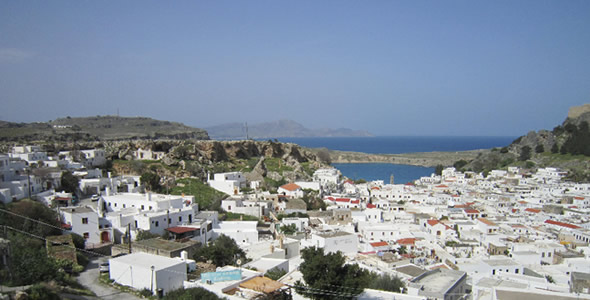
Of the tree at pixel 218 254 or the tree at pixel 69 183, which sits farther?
the tree at pixel 69 183

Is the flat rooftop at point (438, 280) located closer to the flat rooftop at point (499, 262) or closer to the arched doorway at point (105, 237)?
the flat rooftop at point (499, 262)

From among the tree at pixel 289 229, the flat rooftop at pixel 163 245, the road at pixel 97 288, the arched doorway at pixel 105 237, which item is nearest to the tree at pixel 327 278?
the road at pixel 97 288

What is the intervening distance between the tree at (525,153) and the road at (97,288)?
69.3 metres

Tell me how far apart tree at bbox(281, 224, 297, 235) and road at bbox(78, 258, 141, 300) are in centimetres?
1146

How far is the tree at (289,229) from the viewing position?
23.8m

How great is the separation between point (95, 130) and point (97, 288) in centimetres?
6377

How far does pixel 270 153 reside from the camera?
2194 inches

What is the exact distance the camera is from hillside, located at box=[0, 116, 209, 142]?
49219 mm

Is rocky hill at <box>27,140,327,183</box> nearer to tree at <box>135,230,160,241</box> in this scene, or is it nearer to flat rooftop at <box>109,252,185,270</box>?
tree at <box>135,230,160,241</box>

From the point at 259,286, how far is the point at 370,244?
11.3 m

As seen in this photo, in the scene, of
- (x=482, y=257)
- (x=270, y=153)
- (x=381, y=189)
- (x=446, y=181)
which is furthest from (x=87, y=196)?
(x=446, y=181)

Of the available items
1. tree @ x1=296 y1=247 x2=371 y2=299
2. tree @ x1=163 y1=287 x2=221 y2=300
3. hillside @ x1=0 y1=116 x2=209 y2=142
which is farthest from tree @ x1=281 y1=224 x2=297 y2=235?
hillside @ x1=0 y1=116 x2=209 y2=142

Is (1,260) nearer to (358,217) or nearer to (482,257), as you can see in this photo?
(482,257)

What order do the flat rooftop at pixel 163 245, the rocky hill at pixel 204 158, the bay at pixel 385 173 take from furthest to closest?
the bay at pixel 385 173 → the rocky hill at pixel 204 158 → the flat rooftop at pixel 163 245
